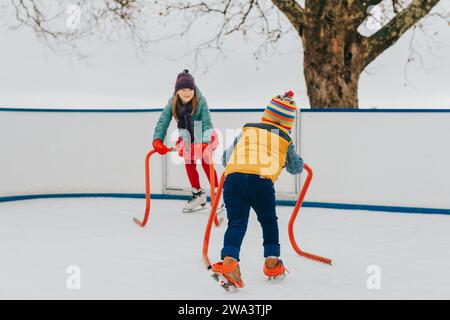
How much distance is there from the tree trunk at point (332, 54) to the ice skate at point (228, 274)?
246 inches

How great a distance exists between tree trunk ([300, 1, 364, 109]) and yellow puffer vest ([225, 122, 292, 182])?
5.85m

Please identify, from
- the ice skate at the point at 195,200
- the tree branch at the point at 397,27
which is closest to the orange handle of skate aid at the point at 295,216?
the ice skate at the point at 195,200

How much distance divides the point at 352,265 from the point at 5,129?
210 inches

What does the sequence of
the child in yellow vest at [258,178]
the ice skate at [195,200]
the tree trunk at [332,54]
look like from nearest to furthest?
the child in yellow vest at [258,178] → the ice skate at [195,200] → the tree trunk at [332,54]

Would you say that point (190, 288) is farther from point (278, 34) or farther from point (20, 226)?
point (278, 34)

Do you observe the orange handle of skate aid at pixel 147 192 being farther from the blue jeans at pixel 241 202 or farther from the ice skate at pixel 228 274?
the ice skate at pixel 228 274

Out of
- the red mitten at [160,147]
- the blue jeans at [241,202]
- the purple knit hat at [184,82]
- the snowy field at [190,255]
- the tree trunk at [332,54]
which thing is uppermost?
the tree trunk at [332,54]

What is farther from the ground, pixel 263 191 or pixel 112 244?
pixel 263 191

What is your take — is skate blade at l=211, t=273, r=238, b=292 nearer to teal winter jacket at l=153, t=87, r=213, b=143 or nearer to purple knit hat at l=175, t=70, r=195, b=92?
teal winter jacket at l=153, t=87, r=213, b=143

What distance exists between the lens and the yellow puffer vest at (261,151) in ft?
12.0

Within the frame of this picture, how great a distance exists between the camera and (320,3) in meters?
9.33

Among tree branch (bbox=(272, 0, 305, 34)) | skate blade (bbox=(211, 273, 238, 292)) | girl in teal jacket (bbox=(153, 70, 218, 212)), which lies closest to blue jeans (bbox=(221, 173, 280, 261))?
skate blade (bbox=(211, 273, 238, 292))

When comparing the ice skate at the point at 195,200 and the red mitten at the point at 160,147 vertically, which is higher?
the red mitten at the point at 160,147
